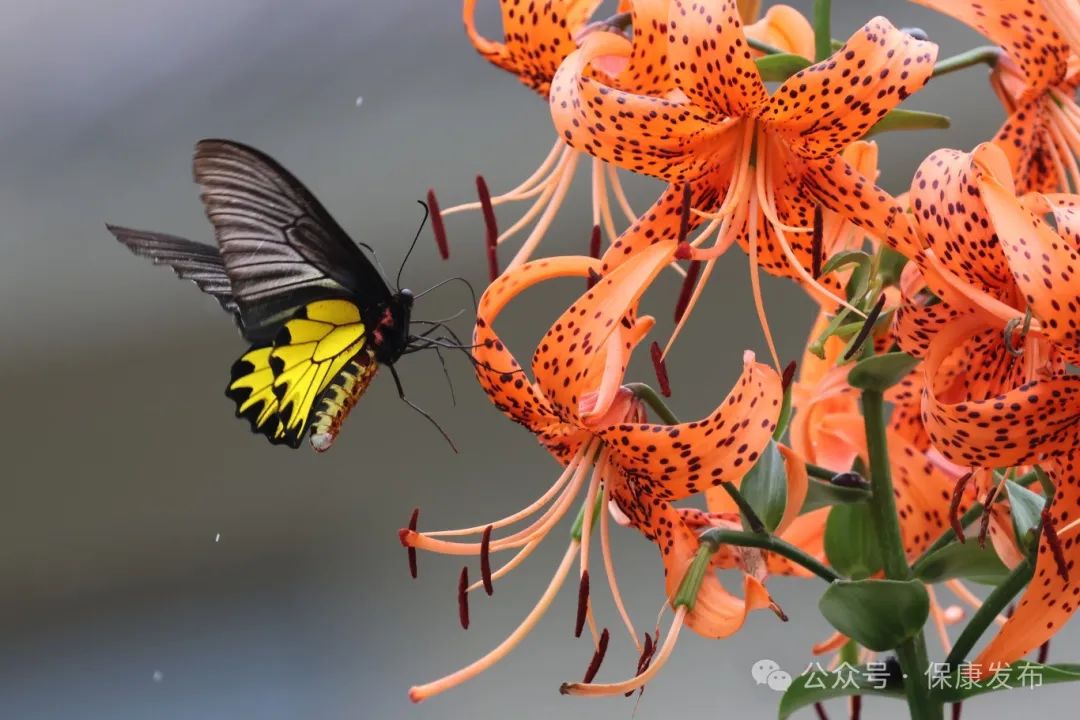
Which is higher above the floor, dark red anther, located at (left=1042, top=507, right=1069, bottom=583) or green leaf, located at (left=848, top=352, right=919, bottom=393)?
green leaf, located at (left=848, top=352, right=919, bottom=393)

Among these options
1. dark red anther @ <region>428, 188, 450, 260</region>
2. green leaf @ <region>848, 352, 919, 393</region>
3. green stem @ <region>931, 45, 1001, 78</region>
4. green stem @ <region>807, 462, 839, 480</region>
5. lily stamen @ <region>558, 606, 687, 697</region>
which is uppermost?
dark red anther @ <region>428, 188, 450, 260</region>

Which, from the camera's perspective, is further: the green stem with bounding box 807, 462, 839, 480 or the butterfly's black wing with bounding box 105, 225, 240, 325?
the butterfly's black wing with bounding box 105, 225, 240, 325

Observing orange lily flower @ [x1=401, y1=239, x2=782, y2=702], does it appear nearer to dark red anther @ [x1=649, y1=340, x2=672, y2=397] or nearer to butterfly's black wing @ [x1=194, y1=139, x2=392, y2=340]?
dark red anther @ [x1=649, y1=340, x2=672, y2=397]

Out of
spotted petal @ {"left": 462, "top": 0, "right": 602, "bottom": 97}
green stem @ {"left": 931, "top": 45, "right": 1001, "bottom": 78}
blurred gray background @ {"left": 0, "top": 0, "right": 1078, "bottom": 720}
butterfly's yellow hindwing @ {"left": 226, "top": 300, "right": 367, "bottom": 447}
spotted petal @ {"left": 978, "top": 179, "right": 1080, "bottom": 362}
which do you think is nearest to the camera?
spotted petal @ {"left": 978, "top": 179, "right": 1080, "bottom": 362}

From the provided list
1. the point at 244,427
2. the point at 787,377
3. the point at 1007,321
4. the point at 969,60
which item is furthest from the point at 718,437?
the point at 244,427

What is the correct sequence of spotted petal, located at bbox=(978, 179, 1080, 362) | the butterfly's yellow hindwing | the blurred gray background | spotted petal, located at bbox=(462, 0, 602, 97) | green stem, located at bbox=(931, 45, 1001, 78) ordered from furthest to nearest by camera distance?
the blurred gray background
the butterfly's yellow hindwing
spotted petal, located at bbox=(462, 0, 602, 97)
green stem, located at bbox=(931, 45, 1001, 78)
spotted petal, located at bbox=(978, 179, 1080, 362)

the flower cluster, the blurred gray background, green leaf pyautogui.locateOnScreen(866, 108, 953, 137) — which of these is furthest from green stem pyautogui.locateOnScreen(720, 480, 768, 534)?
the blurred gray background

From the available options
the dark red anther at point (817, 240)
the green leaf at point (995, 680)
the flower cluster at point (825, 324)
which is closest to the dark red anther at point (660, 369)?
the flower cluster at point (825, 324)
